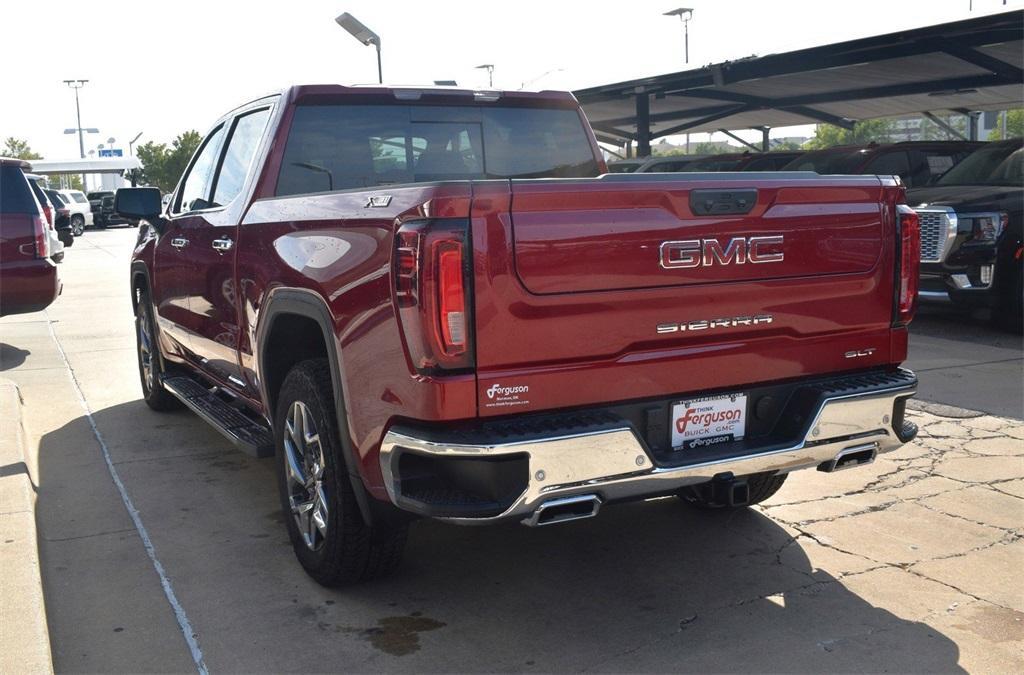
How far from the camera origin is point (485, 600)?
4.09 m

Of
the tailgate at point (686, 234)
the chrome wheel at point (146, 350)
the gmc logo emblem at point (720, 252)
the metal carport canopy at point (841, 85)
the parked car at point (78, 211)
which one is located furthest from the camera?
the parked car at point (78, 211)

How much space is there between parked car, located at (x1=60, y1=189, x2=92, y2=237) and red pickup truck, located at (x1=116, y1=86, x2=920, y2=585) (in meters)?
38.4

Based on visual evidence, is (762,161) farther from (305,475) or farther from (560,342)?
(560,342)

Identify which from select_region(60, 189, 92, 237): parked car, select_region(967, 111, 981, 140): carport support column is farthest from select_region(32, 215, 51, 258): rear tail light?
select_region(60, 189, 92, 237): parked car

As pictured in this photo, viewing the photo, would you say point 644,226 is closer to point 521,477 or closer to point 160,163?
point 521,477

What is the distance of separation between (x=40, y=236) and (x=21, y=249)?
21cm

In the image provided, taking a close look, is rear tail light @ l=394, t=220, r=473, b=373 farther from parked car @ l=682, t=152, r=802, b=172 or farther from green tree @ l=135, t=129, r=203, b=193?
green tree @ l=135, t=129, r=203, b=193

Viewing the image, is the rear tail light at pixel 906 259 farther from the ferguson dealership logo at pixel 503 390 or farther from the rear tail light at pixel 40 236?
the rear tail light at pixel 40 236

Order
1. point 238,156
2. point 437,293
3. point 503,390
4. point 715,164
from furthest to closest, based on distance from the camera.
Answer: point 715,164, point 238,156, point 503,390, point 437,293

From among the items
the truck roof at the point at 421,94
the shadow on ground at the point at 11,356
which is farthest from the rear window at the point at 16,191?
the truck roof at the point at 421,94

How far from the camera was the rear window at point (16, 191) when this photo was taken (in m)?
10.0

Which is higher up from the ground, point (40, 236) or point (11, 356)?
point (40, 236)

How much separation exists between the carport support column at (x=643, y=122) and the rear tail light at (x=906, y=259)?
61.1 ft

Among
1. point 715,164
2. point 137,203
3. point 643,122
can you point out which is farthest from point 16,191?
point 643,122
